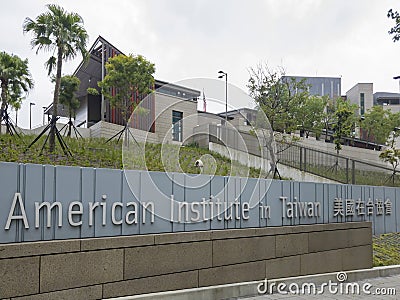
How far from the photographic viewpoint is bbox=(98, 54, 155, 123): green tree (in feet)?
84.1

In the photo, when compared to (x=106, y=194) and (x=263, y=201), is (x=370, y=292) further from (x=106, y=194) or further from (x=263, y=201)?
(x=106, y=194)

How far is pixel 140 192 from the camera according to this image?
6.84m

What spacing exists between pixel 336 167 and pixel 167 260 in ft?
37.9

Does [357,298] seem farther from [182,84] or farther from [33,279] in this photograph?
[33,279]

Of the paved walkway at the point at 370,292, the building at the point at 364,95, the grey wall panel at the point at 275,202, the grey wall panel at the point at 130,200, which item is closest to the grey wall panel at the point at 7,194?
the grey wall panel at the point at 130,200

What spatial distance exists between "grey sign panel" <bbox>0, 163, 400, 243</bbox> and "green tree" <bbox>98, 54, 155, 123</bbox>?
56.1 feet

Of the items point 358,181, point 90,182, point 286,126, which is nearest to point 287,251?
point 90,182

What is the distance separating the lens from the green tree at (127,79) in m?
25.6

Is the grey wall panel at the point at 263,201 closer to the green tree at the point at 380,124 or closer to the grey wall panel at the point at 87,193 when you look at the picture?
the grey wall panel at the point at 87,193

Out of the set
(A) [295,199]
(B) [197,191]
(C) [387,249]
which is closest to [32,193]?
(B) [197,191]

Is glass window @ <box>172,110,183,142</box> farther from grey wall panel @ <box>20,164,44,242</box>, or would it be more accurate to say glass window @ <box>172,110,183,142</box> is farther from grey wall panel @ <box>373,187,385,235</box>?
grey wall panel @ <box>373,187,385,235</box>

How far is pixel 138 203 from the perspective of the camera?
679cm

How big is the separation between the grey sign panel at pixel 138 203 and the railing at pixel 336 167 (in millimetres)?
6002

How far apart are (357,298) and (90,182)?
17.3ft
